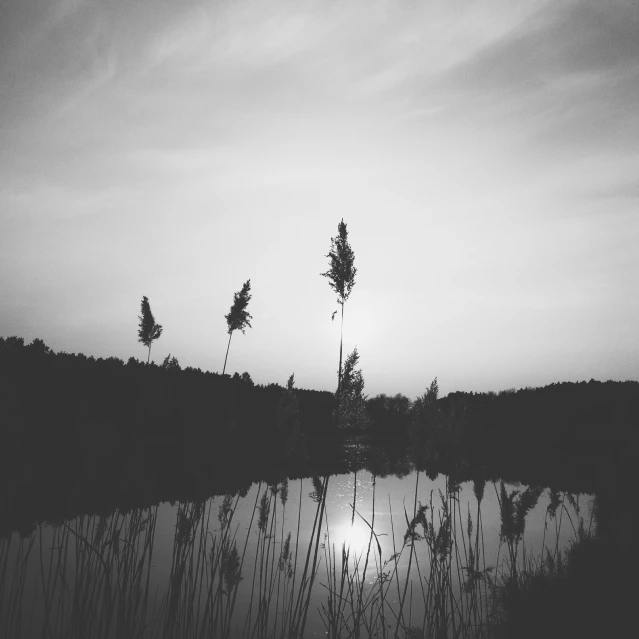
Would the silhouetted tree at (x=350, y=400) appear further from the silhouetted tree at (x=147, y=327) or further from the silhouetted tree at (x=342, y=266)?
the silhouetted tree at (x=147, y=327)

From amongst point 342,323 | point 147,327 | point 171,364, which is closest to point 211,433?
point 171,364

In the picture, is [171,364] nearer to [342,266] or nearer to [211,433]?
[211,433]

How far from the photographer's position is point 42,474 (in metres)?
7.61

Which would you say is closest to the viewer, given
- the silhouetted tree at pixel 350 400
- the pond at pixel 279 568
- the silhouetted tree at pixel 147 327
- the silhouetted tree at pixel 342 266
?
the pond at pixel 279 568

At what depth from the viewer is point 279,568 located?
3.54 meters

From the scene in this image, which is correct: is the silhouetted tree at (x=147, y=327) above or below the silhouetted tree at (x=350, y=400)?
above

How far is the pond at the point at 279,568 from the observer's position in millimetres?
2998

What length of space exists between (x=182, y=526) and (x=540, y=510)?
861 cm

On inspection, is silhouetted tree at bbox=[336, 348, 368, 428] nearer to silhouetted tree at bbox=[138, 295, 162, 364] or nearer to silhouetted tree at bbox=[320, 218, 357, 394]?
silhouetted tree at bbox=[320, 218, 357, 394]

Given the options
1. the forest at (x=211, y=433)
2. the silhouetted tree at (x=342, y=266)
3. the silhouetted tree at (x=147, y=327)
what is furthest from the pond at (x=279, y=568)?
the silhouetted tree at (x=147, y=327)

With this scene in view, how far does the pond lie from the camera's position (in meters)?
3.00

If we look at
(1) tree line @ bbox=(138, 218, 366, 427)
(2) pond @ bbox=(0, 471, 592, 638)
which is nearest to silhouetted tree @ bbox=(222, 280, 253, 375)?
(1) tree line @ bbox=(138, 218, 366, 427)

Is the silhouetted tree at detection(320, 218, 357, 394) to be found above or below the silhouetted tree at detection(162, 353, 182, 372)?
above

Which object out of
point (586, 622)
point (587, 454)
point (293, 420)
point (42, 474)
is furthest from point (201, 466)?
point (587, 454)
